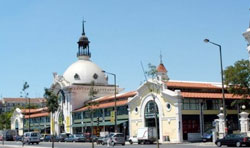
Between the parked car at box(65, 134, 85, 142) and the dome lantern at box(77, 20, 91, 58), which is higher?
the dome lantern at box(77, 20, 91, 58)

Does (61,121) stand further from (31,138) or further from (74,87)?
(31,138)

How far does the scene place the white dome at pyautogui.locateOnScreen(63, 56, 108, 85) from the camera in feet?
309

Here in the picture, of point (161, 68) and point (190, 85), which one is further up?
point (161, 68)

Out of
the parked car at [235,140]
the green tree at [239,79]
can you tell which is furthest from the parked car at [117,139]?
the green tree at [239,79]

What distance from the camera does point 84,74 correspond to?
95000 millimetres

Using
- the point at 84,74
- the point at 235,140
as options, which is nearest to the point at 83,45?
the point at 84,74

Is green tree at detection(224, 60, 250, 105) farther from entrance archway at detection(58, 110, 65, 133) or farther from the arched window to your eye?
entrance archway at detection(58, 110, 65, 133)

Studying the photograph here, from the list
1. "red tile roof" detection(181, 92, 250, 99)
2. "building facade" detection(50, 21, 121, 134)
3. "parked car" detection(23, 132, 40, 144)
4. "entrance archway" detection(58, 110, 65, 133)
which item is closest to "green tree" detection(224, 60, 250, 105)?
"red tile roof" detection(181, 92, 250, 99)

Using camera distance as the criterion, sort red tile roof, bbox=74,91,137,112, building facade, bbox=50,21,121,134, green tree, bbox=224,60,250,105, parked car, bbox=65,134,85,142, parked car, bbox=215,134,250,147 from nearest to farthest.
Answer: parked car, bbox=215,134,250,147 < green tree, bbox=224,60,250,105 < parked car, bbox=65,134,85,142 < red tile roof, bbox=74,91,137,112 < building facade, bbox=50,21,121,134

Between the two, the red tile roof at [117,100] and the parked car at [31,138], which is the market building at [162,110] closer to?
the red tile roof at [117,100]

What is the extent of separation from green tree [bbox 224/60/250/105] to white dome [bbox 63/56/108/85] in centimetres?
4130

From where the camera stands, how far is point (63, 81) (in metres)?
93.1

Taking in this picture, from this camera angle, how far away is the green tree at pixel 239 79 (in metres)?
57.7

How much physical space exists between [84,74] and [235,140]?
5902cm
